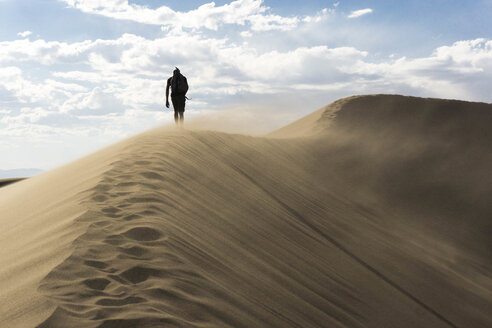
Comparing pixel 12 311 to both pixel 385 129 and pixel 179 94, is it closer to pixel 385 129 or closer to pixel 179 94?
pixel 179 94

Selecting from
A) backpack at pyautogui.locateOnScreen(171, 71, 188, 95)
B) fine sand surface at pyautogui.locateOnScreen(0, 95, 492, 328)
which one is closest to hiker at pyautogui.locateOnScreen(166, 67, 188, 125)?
backpack at pyautogui.locateOnScreen(171, 71, 188, 95)

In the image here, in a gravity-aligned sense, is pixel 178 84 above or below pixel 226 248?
above

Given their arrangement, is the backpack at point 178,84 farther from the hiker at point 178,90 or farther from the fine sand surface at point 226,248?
the fine sand surface at point 226,248

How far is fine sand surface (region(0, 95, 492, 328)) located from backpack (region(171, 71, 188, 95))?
1.72 meters

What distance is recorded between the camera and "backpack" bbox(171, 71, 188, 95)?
11602mm

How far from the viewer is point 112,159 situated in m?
6.82

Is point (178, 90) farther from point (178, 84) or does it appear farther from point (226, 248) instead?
point (226, 248)

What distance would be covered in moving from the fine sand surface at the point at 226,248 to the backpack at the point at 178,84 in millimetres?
1717

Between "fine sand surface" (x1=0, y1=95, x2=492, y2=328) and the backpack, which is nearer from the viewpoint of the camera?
"fine sand surface" (x1=0, y1=95, x2=492, y2=328)

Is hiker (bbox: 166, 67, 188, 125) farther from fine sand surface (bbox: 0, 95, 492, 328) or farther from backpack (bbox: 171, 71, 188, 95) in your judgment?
fine sand surface (bbox: 0, 95, 492, 328)

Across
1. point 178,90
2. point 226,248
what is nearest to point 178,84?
point 178,90

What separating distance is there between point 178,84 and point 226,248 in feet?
25.1

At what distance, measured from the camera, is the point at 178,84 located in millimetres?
11586

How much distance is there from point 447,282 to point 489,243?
5624 mm
